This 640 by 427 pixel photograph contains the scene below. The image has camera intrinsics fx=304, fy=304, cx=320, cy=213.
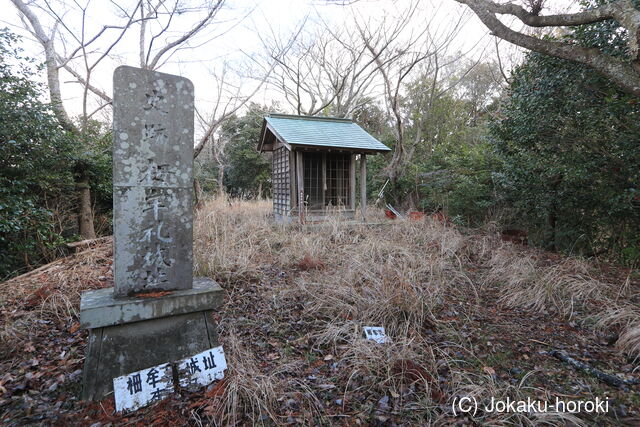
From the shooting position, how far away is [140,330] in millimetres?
2299

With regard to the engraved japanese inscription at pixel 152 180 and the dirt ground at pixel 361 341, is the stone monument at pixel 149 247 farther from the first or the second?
the dirt ground at pixel 361 341

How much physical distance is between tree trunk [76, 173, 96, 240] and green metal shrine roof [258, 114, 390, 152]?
441 centimetres

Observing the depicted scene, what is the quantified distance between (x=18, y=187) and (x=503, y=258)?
7.75m

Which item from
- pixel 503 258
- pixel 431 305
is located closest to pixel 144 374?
pixel 431 305

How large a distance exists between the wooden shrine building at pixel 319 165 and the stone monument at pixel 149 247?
560 cm

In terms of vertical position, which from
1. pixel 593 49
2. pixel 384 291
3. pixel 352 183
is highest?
pixel 593 49

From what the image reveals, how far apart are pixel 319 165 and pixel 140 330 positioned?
293 inches

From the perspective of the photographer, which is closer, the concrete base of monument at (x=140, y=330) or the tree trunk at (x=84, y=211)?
the concrete base of monument at (x=140, y=330)

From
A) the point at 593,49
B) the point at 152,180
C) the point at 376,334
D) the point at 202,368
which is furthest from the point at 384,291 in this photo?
the point at 593,49

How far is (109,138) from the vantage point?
24.4 ft

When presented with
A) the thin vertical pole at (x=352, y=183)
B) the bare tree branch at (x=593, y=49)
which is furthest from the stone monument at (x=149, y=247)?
the thin vertical pole at (x=352, y=183)

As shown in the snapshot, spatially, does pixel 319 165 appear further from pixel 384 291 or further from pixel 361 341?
pixel 361 341

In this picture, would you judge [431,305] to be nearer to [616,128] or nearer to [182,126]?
[182,126]

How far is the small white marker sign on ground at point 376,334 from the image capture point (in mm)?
2650
